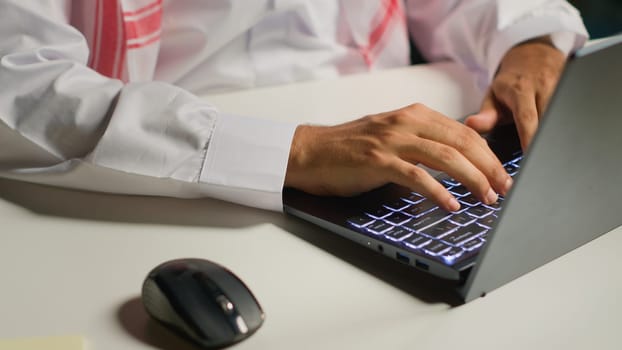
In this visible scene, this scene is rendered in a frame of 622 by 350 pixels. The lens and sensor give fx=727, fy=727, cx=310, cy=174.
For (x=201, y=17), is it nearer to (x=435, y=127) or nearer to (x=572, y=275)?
(x=435, y=127)

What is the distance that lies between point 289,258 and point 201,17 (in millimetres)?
497

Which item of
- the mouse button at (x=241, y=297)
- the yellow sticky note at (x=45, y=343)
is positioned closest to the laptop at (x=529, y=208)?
the mouse button at (x=241, y=297)

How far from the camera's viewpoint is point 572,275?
62 centimetres

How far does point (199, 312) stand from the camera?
1.65 ft

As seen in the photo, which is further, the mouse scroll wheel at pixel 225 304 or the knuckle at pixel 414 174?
the knuckle at pixel 414 174

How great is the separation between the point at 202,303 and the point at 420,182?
0.84 feet

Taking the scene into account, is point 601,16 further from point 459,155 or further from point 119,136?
point 119,136

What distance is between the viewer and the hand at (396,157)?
0.69 m

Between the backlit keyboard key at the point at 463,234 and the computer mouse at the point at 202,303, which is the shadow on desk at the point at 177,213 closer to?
the backlit keyboard key at the point at 463,234

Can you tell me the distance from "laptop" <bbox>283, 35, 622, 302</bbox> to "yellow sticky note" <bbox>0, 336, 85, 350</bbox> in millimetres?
250

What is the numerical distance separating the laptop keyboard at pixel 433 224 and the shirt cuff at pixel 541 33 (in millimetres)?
491

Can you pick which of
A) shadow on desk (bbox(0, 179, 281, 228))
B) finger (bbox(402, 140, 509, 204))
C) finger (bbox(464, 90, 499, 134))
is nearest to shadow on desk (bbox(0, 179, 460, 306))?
shadow on desk (bbox(0, 179, 281, 228))

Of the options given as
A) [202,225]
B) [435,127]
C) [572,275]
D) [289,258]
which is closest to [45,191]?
[202,225]

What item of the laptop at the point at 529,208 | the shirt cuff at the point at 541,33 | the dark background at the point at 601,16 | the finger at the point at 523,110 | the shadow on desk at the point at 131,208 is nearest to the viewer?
the laptop at the point at 529,208
